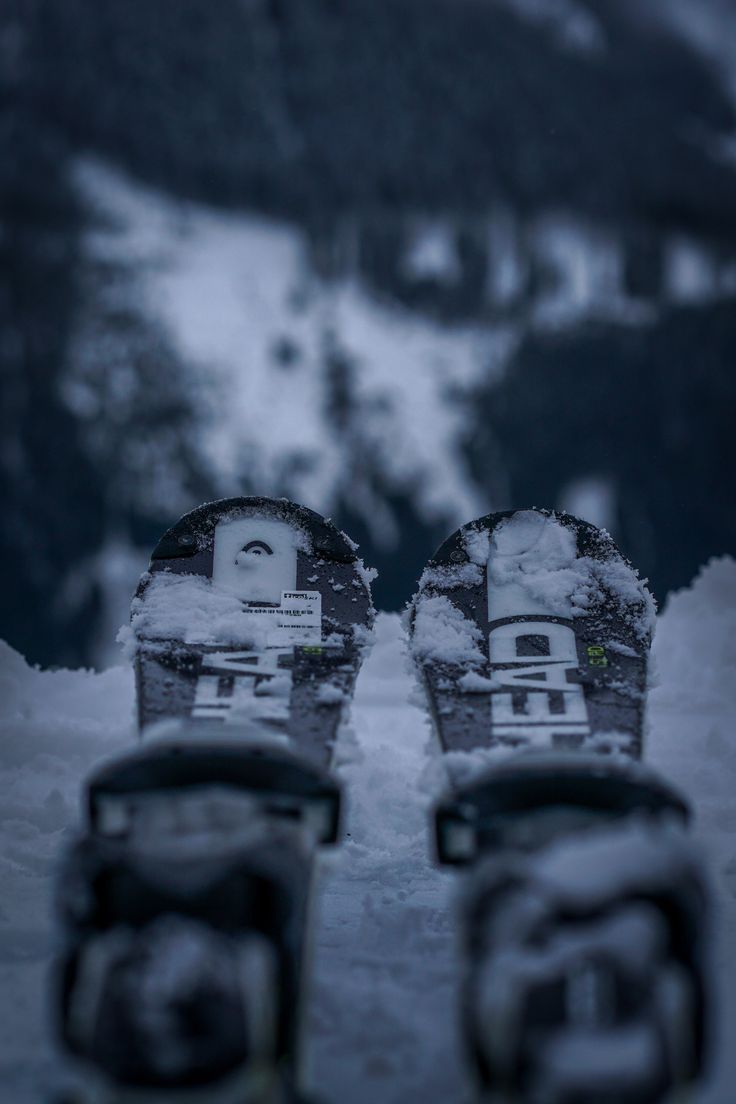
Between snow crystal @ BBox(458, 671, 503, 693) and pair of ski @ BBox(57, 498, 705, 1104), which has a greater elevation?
snow crystal @ BBox(458, 671, 503, 693)

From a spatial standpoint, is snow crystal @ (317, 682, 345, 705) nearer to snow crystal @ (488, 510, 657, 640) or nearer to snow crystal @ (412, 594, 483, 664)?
snow crystal @ (412, 594, 483, 664)

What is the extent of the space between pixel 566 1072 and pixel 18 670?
3.13m

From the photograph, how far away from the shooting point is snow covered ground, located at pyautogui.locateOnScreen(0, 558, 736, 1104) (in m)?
1.73

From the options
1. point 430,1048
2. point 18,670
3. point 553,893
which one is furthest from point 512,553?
point 18,670

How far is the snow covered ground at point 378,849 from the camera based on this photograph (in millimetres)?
1729

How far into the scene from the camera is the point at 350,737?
2.25 metres

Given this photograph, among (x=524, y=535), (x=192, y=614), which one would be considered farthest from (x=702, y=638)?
(x=192, y=614)

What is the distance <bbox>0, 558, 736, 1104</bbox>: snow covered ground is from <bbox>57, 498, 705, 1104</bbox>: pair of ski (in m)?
0.24

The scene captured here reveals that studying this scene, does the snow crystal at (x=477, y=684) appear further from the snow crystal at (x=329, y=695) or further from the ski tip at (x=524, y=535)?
the ski tip at (x=524, y=535)

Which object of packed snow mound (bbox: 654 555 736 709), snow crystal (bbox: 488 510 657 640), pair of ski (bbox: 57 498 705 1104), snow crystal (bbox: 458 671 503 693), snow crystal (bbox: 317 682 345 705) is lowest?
pair of ski (bbox: 57 498 705 1104)

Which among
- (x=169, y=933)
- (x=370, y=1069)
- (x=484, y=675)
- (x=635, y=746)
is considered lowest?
(x=370, y=1069)

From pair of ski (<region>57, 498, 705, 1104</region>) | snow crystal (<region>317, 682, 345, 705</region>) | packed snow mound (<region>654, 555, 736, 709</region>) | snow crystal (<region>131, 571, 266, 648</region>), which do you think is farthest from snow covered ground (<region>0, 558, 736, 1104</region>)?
snow crystal (<region>131, 571, 266, 648</region>)

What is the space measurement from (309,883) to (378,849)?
4.14 feet

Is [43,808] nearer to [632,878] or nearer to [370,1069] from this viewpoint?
[370,1069]
